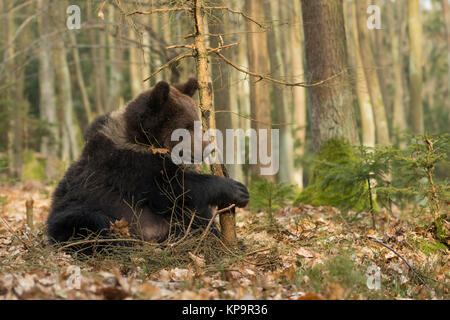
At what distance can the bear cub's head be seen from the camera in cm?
604

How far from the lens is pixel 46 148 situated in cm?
2448

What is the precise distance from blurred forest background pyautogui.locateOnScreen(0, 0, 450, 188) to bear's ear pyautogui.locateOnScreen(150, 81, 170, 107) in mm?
286

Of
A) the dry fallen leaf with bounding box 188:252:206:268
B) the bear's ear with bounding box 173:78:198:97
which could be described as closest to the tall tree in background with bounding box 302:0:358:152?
the bear's ear with bounding box 173:78:198:97

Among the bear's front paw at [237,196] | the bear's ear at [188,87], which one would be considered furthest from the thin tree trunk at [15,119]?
the bear's front paw at [237,196]

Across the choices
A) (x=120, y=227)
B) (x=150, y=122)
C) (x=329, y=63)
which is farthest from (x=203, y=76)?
(x=329, y=63)

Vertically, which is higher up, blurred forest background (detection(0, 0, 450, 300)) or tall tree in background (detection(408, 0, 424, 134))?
tall tree in background (detection(408, 0, 424, 134))

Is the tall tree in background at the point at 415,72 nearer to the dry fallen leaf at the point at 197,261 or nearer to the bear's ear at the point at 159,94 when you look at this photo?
the bear's ear at the point at 159,94

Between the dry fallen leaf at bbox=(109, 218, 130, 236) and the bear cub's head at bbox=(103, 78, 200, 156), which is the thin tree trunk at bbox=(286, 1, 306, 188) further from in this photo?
the dry fallen leaf at bbox=(109, 218, 130, 236)

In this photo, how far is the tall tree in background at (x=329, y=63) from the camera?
376 inches

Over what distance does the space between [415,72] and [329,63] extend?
1265 cm

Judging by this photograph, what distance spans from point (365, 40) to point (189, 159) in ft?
57.4

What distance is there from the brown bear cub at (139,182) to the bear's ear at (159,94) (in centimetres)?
1

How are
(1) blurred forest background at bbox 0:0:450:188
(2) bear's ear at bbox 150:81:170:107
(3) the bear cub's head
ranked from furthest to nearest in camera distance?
(1) blurred forest background at bbox 0:0:450:188
(3) the bear cub's head
(2) bear's ear at bbox 150:81:170:107
